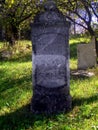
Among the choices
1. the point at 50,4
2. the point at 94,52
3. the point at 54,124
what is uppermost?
Answer: the point at 50,4

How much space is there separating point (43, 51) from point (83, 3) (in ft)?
20.1

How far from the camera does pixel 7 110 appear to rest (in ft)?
27.2

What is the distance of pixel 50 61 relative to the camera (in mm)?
7852

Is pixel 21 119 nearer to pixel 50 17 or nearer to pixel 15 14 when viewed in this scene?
pixel 50 17

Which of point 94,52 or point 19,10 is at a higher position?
point 19,10

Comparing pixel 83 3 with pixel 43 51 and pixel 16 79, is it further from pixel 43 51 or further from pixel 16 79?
pixel 43 51

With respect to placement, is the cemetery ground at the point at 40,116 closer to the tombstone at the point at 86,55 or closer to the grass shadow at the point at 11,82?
the grass shadow at the point at 11,82

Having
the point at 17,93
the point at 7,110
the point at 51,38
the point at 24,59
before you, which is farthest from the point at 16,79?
the point at 24,59

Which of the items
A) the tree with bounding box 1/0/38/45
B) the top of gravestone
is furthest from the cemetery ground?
the tree with bounding box 1/0/38/45

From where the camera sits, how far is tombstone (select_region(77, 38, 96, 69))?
1330cm

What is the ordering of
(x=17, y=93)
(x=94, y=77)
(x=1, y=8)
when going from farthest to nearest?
(x=1, y=8) < (x=94, y=77) < (x=17, y=93)

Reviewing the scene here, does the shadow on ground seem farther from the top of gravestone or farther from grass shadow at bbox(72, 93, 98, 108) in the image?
the top of gravestone

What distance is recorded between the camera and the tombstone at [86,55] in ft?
43.6

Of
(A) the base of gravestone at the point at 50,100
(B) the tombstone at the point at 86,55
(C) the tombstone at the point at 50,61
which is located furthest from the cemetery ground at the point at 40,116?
(B) the tombstone at the point at 86,55
